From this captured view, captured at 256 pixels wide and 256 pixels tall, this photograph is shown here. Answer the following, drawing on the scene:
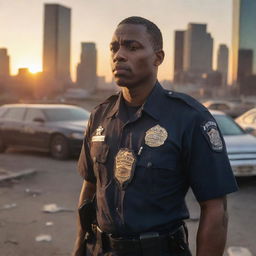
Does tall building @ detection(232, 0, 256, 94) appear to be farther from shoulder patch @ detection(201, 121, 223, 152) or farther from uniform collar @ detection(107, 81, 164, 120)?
shoulder patch @ detection(201, 121, 223, 152)

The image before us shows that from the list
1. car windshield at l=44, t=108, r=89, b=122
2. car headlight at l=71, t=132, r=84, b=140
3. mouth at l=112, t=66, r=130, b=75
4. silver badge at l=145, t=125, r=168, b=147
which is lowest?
car headlight at l=71, t=132, r=84, b=140

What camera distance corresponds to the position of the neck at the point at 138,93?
2031 millimetres

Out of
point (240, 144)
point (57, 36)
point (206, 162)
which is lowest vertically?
point (240, 144)

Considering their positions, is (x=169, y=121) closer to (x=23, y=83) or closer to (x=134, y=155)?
(x=134, y=155)

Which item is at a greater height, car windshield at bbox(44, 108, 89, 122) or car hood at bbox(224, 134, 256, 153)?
car windshield at bbox(44, 108, 89, 122)

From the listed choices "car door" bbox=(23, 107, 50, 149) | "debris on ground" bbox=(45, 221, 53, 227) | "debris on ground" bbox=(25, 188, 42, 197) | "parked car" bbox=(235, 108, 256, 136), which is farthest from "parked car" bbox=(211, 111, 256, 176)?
"car door" bbox=(23, 107, 50, 149)

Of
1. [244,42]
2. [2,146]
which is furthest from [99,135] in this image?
[244,42]

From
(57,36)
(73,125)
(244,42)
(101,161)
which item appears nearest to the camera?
(101,161)

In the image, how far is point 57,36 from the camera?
177 metres

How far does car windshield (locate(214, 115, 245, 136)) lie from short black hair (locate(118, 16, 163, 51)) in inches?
268

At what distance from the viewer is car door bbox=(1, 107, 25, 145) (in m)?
12.0

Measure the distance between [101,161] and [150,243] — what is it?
424mm

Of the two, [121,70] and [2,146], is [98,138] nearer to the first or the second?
[121,70]

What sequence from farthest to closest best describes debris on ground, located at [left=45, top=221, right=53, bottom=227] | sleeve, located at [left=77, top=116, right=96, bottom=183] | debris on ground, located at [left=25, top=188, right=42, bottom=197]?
debris on ground, located at [left=25, top=188, right=42, bottom=197] → debris on ground, located at [left=45, top=221, right=53, bottom=227] → sleeve, located at [left=77, top=116, right=96, bottom=183]
